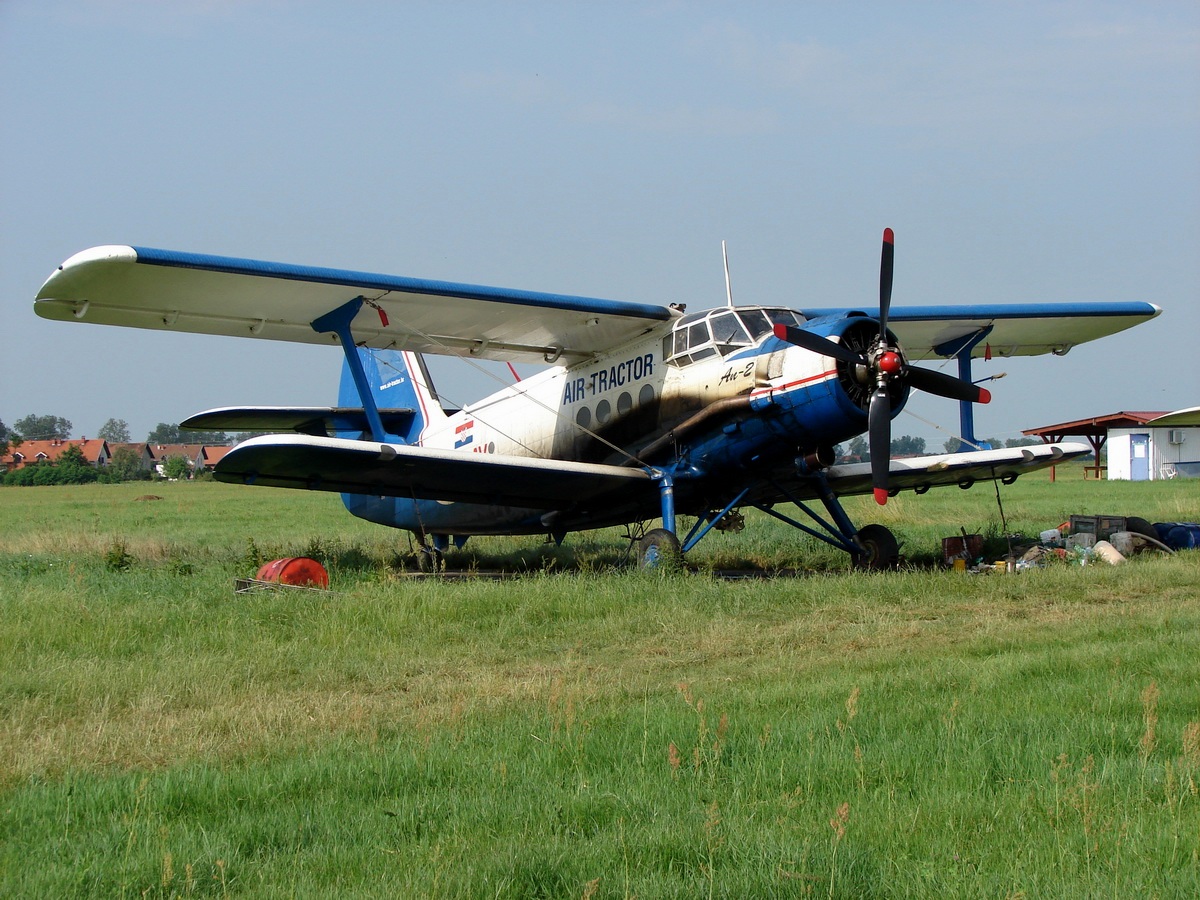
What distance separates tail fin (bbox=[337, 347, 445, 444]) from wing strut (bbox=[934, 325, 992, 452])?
8.71 metres

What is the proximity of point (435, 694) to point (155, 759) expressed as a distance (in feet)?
6.34

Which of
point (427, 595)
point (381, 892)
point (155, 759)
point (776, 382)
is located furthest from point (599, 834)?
point (776, 382)

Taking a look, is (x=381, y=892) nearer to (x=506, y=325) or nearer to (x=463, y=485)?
(x=463, y=485)

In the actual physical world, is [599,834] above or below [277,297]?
below

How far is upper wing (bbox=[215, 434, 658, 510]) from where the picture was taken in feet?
42.5

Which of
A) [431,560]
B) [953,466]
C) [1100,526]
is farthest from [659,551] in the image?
[1100,526]

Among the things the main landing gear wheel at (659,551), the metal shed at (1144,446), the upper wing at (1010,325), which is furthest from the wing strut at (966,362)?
the metal shed at (1144,446)

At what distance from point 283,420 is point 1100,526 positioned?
12.5 metres

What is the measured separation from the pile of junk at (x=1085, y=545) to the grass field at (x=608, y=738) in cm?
218

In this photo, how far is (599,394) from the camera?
614 inches

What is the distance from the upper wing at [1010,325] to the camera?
16.8 m

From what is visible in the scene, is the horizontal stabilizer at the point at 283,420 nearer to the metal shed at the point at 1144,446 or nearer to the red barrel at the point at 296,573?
the red barrel at the point at 296,573

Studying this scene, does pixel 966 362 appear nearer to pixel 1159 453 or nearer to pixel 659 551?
pixel 659 551

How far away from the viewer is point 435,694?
279 inches
